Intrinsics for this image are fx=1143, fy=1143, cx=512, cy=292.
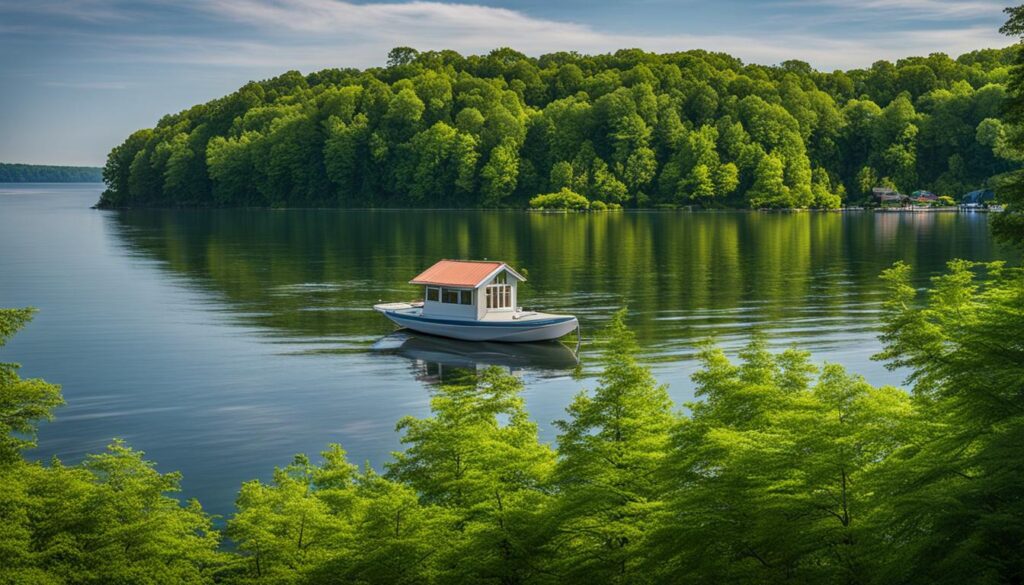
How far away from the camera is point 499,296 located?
65875 mm

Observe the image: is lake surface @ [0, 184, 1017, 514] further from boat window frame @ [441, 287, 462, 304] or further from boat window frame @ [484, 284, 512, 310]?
boat window frame @ [484, 284, 512, 310]

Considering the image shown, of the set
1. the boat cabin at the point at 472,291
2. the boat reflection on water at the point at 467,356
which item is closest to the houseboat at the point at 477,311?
the boat cabin at the point at 472,291

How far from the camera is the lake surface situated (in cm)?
4375

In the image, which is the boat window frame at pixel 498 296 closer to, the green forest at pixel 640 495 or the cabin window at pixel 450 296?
the cabin window at pixel 450 296

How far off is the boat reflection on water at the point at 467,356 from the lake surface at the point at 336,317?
0.26m

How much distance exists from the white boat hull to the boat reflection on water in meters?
0.41

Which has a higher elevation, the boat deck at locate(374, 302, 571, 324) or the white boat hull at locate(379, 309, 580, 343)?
the boat deck at locate(374, 302, 571, 324)

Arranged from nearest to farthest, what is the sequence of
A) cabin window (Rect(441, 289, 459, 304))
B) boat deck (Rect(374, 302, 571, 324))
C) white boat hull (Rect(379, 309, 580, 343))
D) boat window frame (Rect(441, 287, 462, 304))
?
1. white boat hull (Rect(379, 309, 580, 343))
2. boat deck (Rect(374, 302, 571, 324))
3. boat window frame (Rect(441, 287, 462, 304))
4. cabin window (Rect(441, 289, 459, 304))

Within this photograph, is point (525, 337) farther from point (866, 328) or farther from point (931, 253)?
point (931, 253)

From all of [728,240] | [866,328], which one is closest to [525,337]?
[866,328]

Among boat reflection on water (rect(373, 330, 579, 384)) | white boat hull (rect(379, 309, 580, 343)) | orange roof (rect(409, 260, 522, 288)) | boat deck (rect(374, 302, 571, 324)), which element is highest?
orange roof (rect(409, 260, 522, 288))

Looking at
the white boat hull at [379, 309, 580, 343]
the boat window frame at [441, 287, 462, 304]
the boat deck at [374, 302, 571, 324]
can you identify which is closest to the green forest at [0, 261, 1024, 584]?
the white boat hull at [379, 309, 580, 343]

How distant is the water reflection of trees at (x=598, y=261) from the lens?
2842 inches

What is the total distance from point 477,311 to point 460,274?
2.90 meters
